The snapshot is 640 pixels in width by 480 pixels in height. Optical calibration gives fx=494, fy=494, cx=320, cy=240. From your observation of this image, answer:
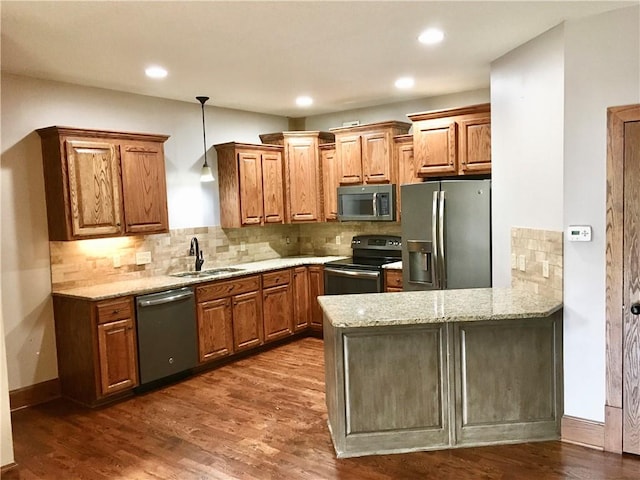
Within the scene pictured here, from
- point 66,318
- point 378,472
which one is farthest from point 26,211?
point 378,472

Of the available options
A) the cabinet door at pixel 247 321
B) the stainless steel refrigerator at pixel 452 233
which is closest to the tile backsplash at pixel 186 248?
the cabinet door at pixel 247 321

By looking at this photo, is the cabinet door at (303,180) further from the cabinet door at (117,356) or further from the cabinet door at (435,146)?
the cabinet door at (117,356)

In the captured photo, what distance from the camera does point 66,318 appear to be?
13.7 feet

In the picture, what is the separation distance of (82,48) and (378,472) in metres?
3.38

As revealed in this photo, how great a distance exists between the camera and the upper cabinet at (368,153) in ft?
17.8

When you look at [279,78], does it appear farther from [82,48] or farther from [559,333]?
[559,333]

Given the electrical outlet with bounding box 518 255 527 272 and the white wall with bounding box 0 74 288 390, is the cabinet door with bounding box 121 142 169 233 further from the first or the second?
the electrical outlet with bounding box 518 255 527 272

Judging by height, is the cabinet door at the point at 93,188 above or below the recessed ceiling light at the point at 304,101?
below

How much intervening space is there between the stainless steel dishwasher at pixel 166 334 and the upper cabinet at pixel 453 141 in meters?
2.68

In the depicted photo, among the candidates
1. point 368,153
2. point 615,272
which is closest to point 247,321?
point 368,153

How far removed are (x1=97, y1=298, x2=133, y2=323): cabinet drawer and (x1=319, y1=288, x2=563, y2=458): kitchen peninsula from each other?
1.96 meters

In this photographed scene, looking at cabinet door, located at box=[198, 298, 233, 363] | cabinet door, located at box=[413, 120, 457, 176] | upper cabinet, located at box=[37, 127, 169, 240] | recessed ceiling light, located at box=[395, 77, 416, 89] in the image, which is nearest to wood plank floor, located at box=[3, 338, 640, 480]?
cabinet door, located at box=[198, 298, 233, 363]

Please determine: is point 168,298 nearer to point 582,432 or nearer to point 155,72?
point 155,72

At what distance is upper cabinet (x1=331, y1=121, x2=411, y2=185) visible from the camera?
213 inches
